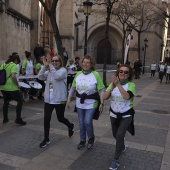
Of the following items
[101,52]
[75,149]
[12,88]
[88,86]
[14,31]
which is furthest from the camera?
[101,52]

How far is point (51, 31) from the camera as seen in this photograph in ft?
88.0

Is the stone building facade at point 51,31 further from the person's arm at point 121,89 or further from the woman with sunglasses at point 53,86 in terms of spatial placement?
the person's arm at point 121,89

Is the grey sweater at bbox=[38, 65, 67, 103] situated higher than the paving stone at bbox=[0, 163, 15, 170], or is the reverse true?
the grey sweater at bbox=[38, 65, 67, 103]

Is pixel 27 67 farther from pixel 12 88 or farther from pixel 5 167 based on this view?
pixel 5 167

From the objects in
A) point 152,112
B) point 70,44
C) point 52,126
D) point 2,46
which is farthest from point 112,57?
point 52,126

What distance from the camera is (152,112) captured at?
9.18 m

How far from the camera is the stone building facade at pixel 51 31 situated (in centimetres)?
1476

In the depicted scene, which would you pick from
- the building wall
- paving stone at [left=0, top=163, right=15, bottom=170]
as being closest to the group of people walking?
paving stone at [left=0, top=163, right=15, bottom=170]

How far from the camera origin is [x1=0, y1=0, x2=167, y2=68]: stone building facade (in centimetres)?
1476

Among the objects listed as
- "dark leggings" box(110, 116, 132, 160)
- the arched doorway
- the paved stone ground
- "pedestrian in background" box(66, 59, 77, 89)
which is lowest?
the paved stone ground

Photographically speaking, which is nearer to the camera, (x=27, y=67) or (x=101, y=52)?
(x=27, y=67)

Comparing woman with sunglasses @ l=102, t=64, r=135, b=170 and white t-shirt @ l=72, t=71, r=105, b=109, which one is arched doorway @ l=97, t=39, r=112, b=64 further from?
woman with sunglasses @ l=102, t=64, r=135, b=170

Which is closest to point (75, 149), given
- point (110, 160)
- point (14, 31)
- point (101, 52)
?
point (110, 160)

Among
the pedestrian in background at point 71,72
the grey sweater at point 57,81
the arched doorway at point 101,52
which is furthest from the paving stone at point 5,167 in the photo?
the arched doorway at point 101,52
